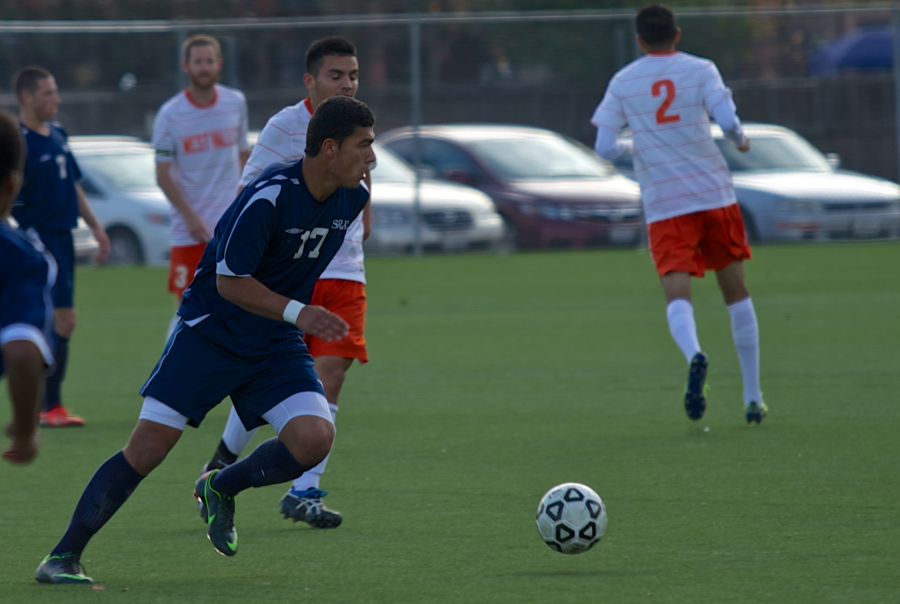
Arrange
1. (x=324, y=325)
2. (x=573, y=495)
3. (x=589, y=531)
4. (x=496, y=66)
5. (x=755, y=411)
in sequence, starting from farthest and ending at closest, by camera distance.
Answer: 1. (x=496, y=66)
2. (x=755, y=411)
3. (x=573, y=495)
4. (x=589, y=531)
5. (x=324, y=325)

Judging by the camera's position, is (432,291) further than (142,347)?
Yes

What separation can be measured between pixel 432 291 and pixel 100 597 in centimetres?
1056

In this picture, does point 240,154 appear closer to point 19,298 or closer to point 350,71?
point 350,71

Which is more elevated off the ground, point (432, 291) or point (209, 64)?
point (209, 64)

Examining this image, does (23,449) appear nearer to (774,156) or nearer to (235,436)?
(235,436)

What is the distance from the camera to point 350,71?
18.2ft

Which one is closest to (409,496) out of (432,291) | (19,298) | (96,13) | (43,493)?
(43,493)

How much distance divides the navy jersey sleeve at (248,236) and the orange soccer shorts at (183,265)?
12.7ft

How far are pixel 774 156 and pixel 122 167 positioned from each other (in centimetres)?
861

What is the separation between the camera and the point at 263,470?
4.55m

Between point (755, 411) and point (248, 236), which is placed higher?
point (248, 236)

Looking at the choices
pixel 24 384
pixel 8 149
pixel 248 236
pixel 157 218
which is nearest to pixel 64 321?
pixel 248 236

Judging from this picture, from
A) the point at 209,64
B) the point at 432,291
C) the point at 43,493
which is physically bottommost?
the point at 432,291

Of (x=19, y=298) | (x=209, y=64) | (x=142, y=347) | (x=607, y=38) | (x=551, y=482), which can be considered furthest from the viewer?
(x=607, y=38)
